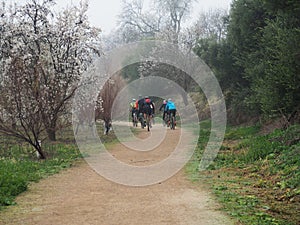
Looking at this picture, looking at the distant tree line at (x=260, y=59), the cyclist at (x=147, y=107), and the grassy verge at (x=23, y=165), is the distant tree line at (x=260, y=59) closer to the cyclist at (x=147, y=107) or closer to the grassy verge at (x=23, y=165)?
the cyclist at (x=147, y=107)

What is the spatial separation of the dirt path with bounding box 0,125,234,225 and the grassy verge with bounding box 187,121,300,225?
41cm

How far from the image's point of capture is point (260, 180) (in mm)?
7855

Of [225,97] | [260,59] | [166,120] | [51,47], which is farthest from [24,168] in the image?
[225,97]

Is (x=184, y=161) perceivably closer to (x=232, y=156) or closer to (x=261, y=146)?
(x=232, y=156)

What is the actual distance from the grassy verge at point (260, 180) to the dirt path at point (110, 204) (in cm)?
41

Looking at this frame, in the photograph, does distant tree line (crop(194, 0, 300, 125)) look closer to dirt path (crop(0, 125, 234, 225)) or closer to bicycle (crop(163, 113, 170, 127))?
bicycle (crop(163, 113, 170, 127))

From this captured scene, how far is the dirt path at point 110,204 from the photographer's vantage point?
552cm

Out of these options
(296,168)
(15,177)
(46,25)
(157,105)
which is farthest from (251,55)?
(157,105)

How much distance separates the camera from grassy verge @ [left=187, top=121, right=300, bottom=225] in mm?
5633

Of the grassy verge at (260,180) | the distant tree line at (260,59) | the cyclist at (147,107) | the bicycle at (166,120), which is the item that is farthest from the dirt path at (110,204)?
the bicycle at (166,120)

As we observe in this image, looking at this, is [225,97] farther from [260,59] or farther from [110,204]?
[110,204]

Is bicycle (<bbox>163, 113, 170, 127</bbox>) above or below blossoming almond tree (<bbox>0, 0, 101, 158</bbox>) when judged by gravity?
below

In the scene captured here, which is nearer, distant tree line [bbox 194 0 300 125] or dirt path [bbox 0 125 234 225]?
dirt path [bbox 0 125 234 225]

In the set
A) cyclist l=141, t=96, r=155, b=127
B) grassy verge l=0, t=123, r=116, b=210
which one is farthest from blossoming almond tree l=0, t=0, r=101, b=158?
cyclist l=141, t=96, r=155, b=127
